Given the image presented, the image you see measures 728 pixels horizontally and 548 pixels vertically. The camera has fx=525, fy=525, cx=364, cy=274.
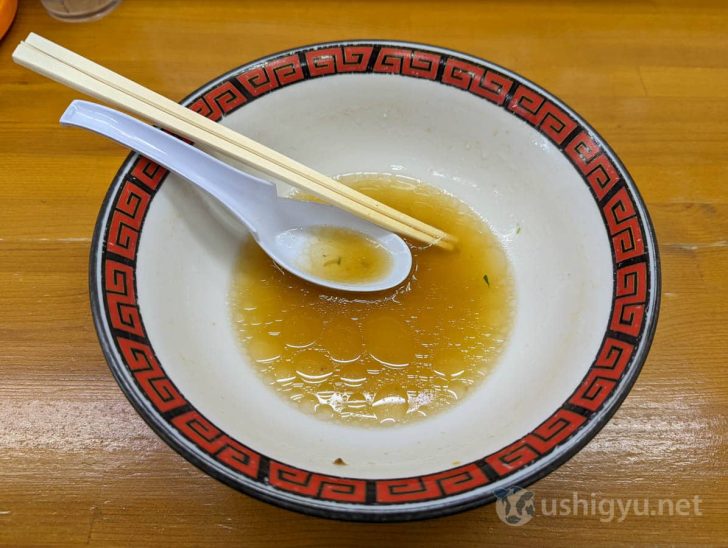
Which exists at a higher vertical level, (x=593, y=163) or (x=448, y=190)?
(x=448, y=190)

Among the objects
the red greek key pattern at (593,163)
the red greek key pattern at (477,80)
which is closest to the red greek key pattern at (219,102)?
the red greek key pattern at (477,80)

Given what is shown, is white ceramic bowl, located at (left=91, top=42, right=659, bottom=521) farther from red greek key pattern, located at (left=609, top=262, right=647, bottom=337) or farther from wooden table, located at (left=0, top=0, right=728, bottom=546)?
wooden table, located at (left=0, top=0, right=728, bottom=546)

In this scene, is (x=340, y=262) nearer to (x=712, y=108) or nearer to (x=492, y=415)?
(x=492, y=415)

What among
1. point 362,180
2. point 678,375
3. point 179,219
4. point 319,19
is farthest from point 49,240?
point 678,375

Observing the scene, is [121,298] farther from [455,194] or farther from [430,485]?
[455,194]

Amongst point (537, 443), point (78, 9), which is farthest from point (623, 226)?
point (78, 9)

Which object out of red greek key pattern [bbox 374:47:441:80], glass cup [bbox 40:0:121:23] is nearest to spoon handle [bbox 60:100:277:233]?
red greek key pattern [bbox 374:47:441:80]

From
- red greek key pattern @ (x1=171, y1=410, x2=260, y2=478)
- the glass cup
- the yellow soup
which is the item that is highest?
the glass cup
